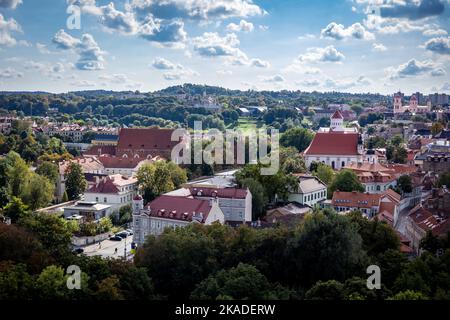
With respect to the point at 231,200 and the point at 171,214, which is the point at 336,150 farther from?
the point at 171,214

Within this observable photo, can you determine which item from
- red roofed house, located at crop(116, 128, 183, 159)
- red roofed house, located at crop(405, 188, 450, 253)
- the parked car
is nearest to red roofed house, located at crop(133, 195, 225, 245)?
the parked car

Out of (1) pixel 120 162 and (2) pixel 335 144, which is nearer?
(1) pixel 120 162

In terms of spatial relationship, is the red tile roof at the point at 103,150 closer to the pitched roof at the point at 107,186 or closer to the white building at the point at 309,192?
the pitched roof at the point at 107,186

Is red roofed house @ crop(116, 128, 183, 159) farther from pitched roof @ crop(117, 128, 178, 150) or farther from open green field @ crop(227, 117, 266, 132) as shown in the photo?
open green field @ crop(227, 117, 266, 132)

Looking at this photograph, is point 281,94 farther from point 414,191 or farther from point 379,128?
point 414,191

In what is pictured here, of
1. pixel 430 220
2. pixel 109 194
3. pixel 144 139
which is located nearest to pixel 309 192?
pixel 430 220
